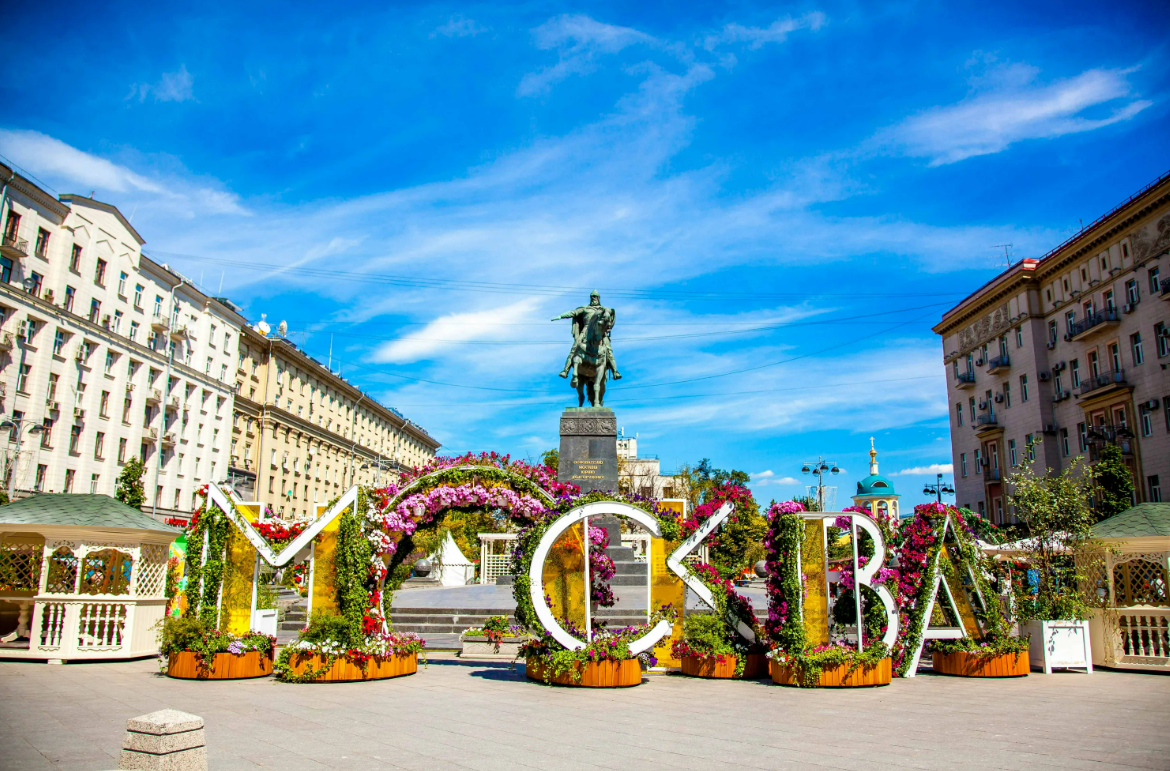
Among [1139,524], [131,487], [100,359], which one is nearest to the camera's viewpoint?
[1139,524]

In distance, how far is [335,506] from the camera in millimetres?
12141

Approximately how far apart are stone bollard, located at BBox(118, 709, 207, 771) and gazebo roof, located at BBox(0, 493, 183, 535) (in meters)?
11.0

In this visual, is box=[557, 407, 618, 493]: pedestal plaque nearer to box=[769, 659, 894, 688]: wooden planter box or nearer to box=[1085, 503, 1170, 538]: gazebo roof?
box=[769, 659, 894, 688]: wooden planter box

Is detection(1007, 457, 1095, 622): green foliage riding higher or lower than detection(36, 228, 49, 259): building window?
lower

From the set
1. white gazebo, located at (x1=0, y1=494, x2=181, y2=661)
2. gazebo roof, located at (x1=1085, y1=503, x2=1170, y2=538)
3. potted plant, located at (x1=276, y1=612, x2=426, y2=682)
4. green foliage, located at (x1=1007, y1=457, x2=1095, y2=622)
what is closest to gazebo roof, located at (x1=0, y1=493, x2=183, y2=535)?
white gazebo, located at (x1=0, y1=494, x2=181, y2=661)

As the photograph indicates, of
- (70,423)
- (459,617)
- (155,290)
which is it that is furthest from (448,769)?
(155,290)

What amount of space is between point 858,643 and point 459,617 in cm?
992

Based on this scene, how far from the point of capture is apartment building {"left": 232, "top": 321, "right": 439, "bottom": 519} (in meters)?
59.1

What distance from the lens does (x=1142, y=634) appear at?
1436cm

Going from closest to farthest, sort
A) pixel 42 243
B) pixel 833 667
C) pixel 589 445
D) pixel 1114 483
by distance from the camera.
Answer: pixel 833 667 → pixel 589 445 → pixel 1114 483 → pixel 42 243

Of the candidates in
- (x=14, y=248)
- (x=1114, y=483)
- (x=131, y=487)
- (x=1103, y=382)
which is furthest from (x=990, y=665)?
(x=14, y=248)

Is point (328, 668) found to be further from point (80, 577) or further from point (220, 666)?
point (80, 577)

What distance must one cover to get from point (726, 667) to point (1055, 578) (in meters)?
6.28

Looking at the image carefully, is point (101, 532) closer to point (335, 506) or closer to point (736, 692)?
point (335, 506)
